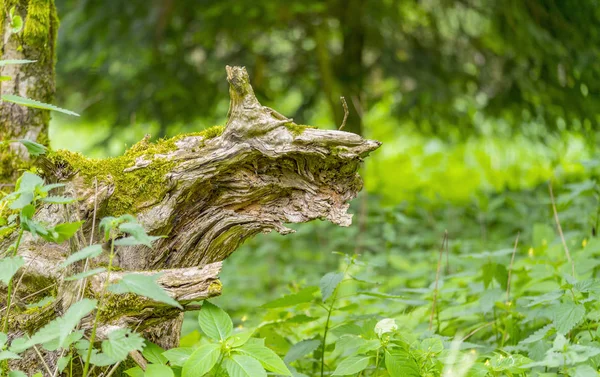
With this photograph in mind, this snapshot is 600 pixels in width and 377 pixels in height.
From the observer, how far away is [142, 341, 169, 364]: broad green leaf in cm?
194

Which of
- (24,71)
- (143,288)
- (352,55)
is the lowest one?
(143,288)

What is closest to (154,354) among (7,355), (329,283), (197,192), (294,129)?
(7,355)

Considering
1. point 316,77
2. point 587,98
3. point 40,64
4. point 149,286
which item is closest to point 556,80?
point 587,98

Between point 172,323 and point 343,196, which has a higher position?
point 343,196

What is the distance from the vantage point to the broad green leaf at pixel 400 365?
201 centimetres

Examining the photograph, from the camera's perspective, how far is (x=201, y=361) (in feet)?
5.97

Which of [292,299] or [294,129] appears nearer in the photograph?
[294,129]

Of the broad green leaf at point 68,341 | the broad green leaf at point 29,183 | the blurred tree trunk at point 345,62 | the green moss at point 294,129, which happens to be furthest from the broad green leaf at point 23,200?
the blurred tree trunk at point 345,62

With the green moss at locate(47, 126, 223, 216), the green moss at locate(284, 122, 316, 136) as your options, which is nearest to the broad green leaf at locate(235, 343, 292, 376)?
the green moss at locate(47, 126, 223, 216)

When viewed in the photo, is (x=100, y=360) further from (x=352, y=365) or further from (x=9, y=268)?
(x=352, y=365)

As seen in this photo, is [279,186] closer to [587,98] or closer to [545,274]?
[545,274]

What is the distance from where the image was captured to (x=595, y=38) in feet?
17.8

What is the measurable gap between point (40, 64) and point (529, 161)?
6637 millimetres

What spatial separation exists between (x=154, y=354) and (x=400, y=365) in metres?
0.79
